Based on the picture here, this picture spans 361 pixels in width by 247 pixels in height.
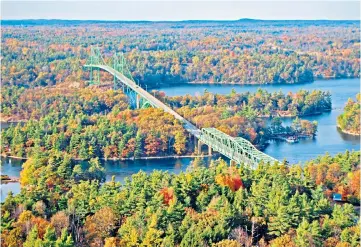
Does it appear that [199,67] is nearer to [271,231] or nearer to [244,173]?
[244,173]

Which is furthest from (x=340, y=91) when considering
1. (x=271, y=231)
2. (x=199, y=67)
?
(x=271, y=231)

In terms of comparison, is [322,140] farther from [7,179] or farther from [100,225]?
[100,225]

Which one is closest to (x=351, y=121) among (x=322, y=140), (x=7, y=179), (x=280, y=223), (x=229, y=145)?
(x=322, y=140)

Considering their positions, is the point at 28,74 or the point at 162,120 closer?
the point at 162,120

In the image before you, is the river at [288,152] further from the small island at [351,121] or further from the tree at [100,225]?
the tree at [100,225]

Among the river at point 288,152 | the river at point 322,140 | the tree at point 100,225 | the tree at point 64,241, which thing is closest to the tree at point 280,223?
the tree at point 100,225

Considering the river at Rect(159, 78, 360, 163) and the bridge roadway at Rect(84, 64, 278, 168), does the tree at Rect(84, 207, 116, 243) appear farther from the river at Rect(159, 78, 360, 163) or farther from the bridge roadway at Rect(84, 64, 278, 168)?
the river at Rect(159, 78, 360, 163)
